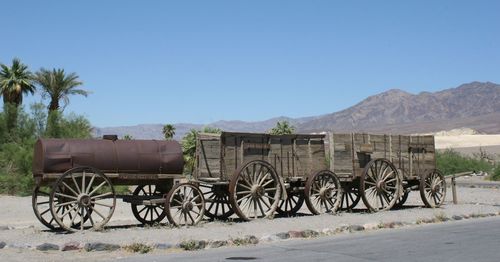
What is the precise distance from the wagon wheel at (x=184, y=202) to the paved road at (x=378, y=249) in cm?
368

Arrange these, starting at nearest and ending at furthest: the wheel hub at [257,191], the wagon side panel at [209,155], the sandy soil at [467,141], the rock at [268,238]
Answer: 1. the rock at [268,238]
2. the wheel hub at [257,191]
3. the wagon side panel at [209,155]
4. the sandy soil at [467,141]

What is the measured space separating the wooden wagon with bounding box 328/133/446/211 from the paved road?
16.9ft

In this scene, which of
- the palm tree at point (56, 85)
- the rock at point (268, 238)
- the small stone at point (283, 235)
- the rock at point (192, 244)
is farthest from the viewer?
the palm tree at point (56, 85)

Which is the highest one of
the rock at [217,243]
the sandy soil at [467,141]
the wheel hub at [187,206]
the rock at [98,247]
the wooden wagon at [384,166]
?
the sandy soil at [467,141]

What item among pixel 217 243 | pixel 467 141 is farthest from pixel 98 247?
pixel 467 141

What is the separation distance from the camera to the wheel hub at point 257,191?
17.7 m

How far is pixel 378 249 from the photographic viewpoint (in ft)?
40.1

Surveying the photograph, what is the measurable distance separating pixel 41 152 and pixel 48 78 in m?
40.8

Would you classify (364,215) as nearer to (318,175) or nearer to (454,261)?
(318,175)

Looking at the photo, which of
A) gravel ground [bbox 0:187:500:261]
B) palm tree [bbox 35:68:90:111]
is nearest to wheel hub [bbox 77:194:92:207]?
gravel ground [bbox 0:187:500:261]

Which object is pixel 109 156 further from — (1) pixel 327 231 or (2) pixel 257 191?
(1) pixel 327 231

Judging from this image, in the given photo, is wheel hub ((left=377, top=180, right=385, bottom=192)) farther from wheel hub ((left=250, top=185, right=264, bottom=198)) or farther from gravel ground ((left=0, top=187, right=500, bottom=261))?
wheel hub ((left=250, top=185, right=264, bottom=198))

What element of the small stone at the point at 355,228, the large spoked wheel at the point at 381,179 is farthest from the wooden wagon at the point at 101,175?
the large spoked wheel at the point at 381,179

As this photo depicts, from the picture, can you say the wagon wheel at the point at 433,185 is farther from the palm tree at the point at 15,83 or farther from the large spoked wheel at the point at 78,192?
the palm tree at the point at 15,83
